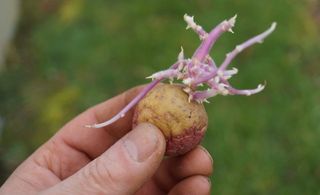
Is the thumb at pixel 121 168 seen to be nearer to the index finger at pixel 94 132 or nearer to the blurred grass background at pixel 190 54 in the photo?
the index finger at pixel 94 132

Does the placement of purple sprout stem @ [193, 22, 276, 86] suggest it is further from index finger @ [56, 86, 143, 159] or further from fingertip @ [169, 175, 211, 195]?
index finger @ [56, 86, 143, 159]

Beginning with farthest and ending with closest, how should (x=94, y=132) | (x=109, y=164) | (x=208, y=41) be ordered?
1. (x=94, y=132)
2. (x=208, y=41)
3. (x=109, y=164)

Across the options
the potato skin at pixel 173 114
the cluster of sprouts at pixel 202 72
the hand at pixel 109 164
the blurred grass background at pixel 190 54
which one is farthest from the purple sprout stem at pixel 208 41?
the blurred grass background at pixel 190 54

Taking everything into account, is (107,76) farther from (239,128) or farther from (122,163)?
(122,163)

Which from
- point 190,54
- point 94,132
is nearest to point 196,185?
point 94,132

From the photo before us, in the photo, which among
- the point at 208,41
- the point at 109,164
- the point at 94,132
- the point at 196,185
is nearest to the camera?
the point at 109,164

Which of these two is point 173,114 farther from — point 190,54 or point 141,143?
point 190,54
